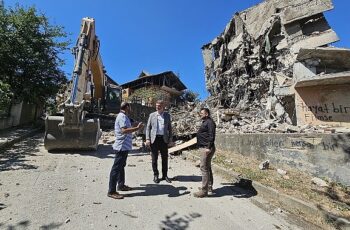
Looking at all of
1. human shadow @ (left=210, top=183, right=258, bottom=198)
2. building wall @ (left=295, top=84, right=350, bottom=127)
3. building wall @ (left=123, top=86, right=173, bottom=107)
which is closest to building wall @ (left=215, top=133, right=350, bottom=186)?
human shadow @ (left=210, top=183, right=258, bottom=198)

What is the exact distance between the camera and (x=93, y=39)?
1138 centimetres

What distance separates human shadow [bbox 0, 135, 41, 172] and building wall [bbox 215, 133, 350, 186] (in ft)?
20.9

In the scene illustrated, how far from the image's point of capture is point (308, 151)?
6543mm

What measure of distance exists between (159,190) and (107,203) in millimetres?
1309

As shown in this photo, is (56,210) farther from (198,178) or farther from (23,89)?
(23,89)

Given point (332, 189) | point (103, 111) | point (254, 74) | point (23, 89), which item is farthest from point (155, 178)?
point (254, 74)

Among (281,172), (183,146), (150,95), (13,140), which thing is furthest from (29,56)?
(150,95)

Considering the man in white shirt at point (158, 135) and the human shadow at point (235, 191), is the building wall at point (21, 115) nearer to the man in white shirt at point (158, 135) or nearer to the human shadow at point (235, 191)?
the man in white shirt at point (158, 135)

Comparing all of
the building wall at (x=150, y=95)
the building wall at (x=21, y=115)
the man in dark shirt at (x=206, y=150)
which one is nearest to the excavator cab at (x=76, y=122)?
the man in dark shirt at (x=206, y=150)

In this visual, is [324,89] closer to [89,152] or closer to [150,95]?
[89,152]

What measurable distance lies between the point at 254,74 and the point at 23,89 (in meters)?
17.2

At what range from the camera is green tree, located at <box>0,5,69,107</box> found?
1571cm

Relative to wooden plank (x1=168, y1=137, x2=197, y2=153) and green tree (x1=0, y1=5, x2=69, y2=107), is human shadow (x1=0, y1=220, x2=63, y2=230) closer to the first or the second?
wooden plank (x1=168, y1=137, x2=197, y2=153)

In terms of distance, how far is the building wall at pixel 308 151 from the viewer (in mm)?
5773
